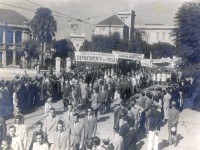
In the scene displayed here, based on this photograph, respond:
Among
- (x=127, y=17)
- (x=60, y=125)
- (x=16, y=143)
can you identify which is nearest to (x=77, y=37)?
(x=127, y=17)

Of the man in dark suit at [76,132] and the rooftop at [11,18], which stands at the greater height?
the rooftop at [11,18]

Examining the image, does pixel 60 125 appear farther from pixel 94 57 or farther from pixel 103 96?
pixel 94 57

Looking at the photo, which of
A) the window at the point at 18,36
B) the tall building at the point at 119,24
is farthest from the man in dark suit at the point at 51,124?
the tall building at the point at 119,24

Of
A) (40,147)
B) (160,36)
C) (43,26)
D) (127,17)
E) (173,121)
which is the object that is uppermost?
(127,17)

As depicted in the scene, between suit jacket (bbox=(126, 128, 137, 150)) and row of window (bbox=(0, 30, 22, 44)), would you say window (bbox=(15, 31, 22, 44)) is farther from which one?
suit jacket (bbox=(126, 128, 137, 150))

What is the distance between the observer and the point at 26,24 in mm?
66875

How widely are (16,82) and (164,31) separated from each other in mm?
85189

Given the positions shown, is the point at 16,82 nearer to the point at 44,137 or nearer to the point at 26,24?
the point at 44,137

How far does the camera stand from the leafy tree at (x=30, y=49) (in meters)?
55.1

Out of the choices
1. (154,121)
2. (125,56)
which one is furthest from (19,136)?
(125,56)

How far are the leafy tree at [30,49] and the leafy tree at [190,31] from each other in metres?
37.6

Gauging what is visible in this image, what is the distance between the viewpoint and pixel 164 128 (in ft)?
46.2

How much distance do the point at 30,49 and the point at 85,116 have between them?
47097mm

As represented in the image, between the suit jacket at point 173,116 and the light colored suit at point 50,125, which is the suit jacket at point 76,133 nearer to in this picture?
the light colored suit at point 50,125
